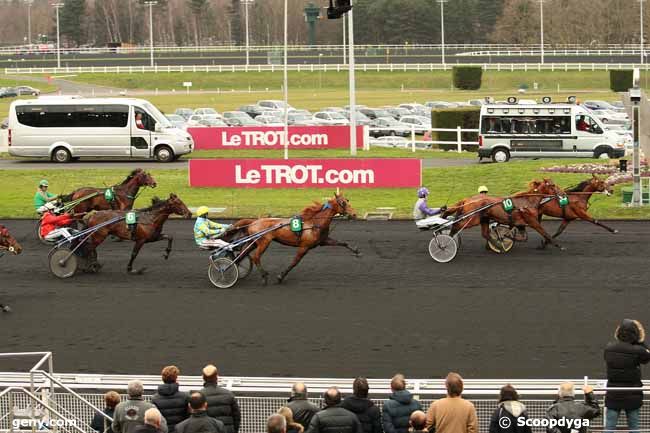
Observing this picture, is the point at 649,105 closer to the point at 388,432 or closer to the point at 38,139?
the point at 388,432

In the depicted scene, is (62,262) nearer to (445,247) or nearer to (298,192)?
(445,247)

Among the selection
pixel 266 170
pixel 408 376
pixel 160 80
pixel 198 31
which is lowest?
pixel 408 376

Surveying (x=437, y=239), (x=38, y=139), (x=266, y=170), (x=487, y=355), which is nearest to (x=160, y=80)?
(x=38, y=139)

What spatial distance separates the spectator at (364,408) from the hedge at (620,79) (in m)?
61.5

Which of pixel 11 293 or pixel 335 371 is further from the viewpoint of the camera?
pixel 11 293

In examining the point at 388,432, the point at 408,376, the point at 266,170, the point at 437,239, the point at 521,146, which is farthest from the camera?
the point at 521,146

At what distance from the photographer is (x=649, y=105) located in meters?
23.6

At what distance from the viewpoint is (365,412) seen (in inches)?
350

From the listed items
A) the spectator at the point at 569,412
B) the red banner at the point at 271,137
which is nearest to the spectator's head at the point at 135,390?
the spectator at the point at 569,412

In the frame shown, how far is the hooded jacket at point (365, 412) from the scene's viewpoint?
29.1 ft

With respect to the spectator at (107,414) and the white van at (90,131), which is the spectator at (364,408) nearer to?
the spectator at (107,414)

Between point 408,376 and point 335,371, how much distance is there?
0.84 meters

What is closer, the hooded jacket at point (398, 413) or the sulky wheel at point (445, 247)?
the hooded jacket at point (398, 413)

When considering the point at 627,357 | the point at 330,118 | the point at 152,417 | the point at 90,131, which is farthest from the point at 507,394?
the point at 330,118
